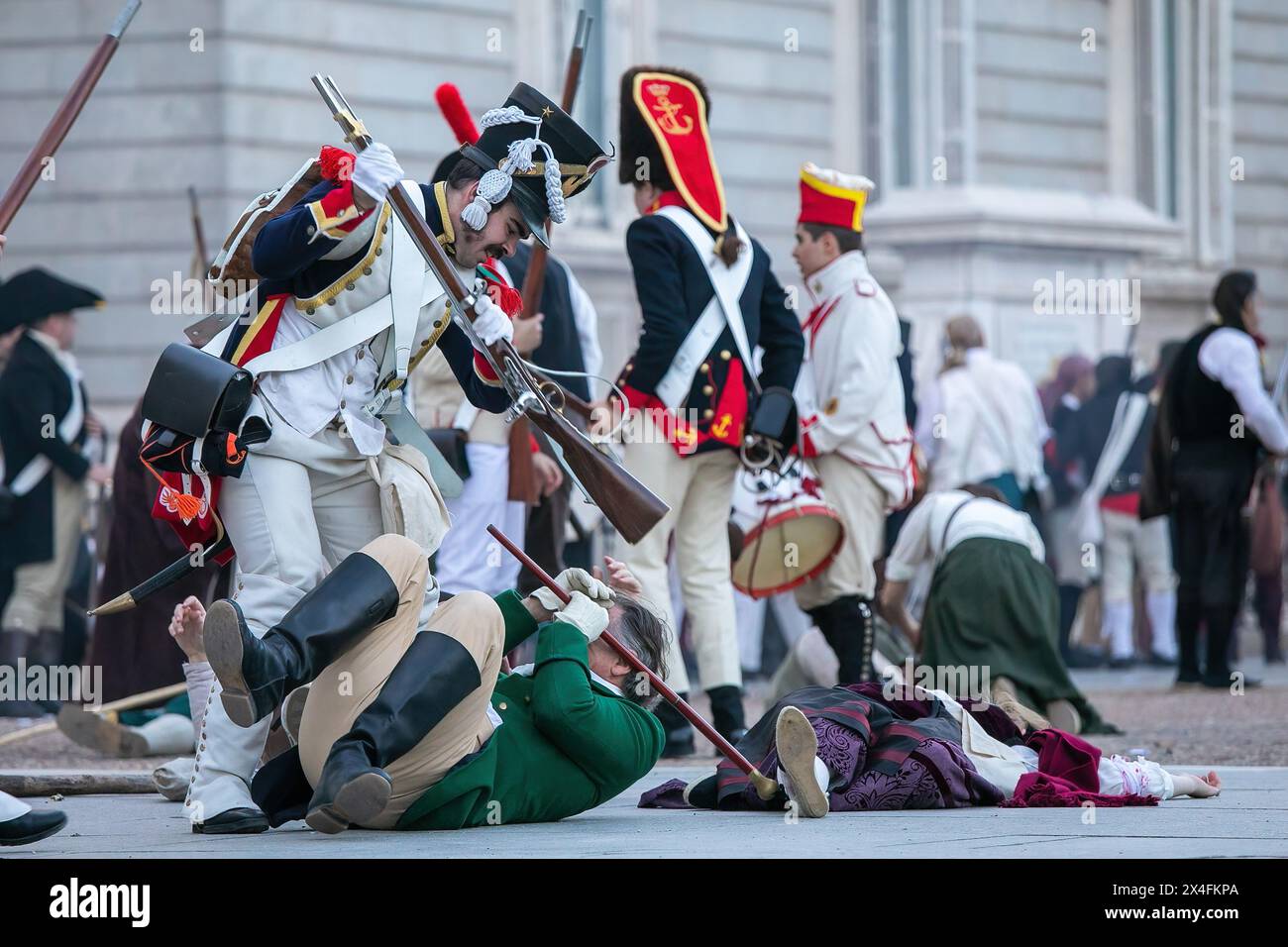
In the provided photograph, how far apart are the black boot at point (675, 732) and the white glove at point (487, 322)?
223 cm

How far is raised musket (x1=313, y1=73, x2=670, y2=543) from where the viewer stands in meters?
5.13

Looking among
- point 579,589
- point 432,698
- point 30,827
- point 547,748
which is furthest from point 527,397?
point 30,827

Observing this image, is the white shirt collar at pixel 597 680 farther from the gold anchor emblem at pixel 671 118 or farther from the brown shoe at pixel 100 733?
the gold anchor emblem at pixel 671 118

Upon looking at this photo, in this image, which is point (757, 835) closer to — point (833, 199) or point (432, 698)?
point (432, 698)

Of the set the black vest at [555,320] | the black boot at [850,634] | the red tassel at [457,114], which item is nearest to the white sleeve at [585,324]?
the black vest at [555,320]

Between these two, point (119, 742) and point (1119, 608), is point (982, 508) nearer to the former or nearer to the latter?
point (119, 742)

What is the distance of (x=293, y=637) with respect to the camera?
468 cm

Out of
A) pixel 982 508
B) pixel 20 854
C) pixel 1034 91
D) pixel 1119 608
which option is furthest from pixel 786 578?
pixel 1034 91

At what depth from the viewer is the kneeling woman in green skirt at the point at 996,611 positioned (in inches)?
322

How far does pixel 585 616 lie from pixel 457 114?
4.11 feet

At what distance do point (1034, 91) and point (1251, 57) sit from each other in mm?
3691

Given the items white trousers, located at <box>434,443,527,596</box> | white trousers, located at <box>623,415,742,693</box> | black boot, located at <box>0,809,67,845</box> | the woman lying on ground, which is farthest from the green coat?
white trousers, located at <box>434,443,527,596</box>

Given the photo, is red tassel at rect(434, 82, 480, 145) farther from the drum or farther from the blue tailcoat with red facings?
the drum

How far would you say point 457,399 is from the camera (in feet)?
25.8
